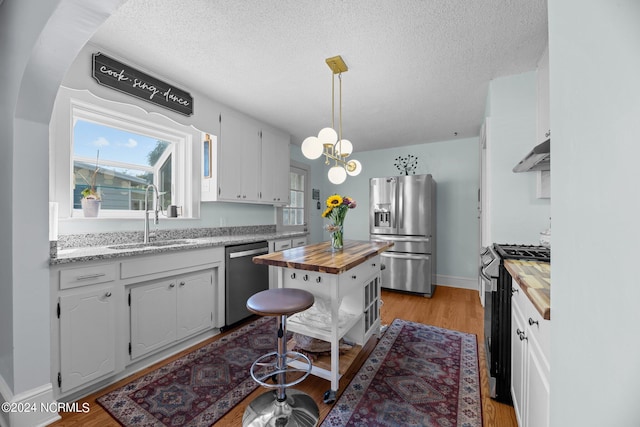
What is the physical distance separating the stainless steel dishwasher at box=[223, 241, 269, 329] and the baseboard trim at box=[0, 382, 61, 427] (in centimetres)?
128

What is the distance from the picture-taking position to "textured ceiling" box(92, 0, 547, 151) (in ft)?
5.33

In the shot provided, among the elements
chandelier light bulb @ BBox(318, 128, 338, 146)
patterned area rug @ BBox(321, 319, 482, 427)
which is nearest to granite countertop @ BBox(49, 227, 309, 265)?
chandelier light bulb @ BBox(318, 128, 338, 146)

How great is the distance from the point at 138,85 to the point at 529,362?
3223 millimetres

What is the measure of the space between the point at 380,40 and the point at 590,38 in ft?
5.88

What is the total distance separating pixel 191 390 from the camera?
176 centimetres

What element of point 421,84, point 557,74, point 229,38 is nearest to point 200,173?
point 229,38

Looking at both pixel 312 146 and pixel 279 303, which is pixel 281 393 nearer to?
pixel 279 303

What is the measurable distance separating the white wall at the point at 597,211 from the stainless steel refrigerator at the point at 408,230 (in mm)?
3475

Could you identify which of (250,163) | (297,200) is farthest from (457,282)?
(250,163)

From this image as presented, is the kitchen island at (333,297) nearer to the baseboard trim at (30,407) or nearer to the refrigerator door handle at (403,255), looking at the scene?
the baseboard trim at (30,407)

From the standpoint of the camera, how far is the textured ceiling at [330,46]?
1.62 m

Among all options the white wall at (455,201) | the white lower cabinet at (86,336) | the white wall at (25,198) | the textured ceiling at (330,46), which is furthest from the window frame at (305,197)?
the white wall at (25,198)

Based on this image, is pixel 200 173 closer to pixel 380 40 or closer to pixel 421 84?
pixel 380 40

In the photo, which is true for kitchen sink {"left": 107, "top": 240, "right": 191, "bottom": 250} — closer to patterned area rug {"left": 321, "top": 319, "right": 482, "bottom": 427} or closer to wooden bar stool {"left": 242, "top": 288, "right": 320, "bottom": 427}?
wooden bar stool {"left": 242, "top": 288, "right": 320, "bottom": 427}
